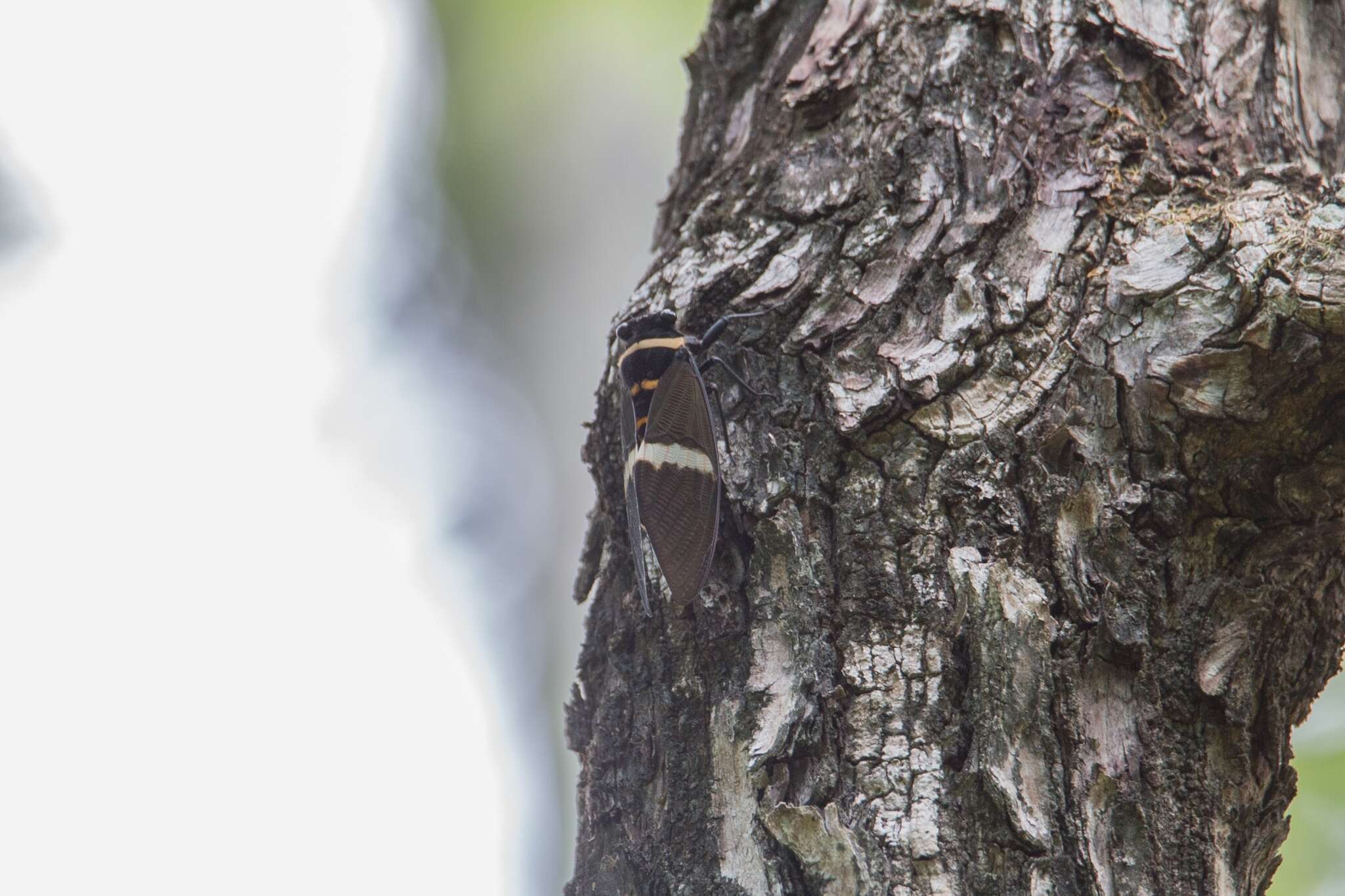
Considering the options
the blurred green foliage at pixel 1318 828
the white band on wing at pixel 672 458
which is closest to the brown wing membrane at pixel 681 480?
the white band on wing at pixel 672 458

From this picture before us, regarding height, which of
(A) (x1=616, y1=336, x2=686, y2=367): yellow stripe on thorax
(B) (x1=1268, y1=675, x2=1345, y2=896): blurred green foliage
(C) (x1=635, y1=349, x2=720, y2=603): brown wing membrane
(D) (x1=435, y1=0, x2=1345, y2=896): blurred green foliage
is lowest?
(B) (x1=1268, y1=675, x2=1345, y2=896): blurred green foliage

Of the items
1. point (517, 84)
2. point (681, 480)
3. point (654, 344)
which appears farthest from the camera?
point (517, 84)

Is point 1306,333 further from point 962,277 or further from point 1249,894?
point 1249,894

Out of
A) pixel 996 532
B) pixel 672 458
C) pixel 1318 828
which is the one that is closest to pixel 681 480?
pixel 672 458

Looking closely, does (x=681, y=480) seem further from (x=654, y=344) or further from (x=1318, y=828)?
(x=1318, y=828)

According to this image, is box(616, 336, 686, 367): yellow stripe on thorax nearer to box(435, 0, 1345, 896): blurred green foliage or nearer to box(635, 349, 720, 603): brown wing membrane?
box(635, 349, 720, 603): brown wing membrane

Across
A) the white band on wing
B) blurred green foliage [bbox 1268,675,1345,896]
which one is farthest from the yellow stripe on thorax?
blurred green foliage [bbox 1268,675,1345,896]
